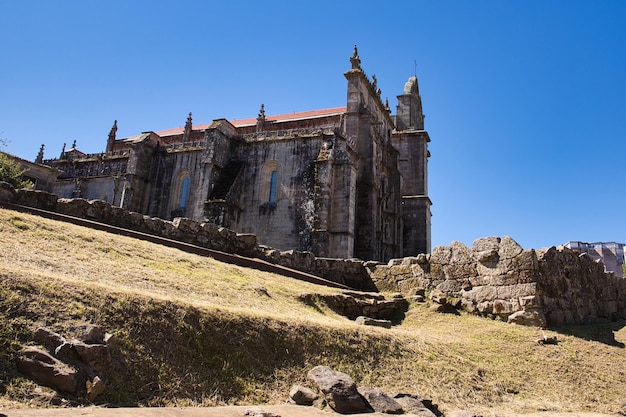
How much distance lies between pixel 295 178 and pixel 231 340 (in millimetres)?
22852

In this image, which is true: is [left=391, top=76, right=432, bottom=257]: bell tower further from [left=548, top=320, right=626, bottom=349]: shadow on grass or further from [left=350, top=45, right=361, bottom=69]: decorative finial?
[left=548, top=320, right=626, bottom=349]: shadow on grass

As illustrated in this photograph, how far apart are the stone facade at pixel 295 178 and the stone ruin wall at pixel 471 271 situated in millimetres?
12157

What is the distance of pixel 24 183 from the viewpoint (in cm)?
2881

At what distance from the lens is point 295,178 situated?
28844mm

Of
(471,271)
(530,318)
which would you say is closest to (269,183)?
(471,271)

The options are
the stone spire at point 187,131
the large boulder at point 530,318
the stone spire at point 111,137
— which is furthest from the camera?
the stone spire at point 111,137

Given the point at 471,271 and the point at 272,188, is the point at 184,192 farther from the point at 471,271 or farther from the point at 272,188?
the point at 471,271

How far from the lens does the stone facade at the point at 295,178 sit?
1096 inches

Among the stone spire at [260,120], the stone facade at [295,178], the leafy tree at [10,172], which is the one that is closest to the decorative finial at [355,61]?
the stone facade at [295,178]

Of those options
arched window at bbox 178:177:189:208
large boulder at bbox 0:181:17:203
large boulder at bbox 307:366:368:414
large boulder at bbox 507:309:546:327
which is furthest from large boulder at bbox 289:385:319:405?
arched window at bbox 178:177:189:208

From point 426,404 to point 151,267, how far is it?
5401 millimetres

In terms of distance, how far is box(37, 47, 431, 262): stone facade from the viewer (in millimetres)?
27828

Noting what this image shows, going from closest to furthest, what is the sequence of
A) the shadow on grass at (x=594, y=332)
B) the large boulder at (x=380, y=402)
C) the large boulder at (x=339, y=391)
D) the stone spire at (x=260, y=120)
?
1. the large boulder at (x=339, y=391)
2. the large boulder at (x=380, y=402)
3. the shadow on grass at (x=594, y=332)
4. the stone spire at (x=260, y=120)

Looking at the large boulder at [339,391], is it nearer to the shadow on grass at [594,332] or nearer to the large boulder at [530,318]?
the large boulder at [530,318]
